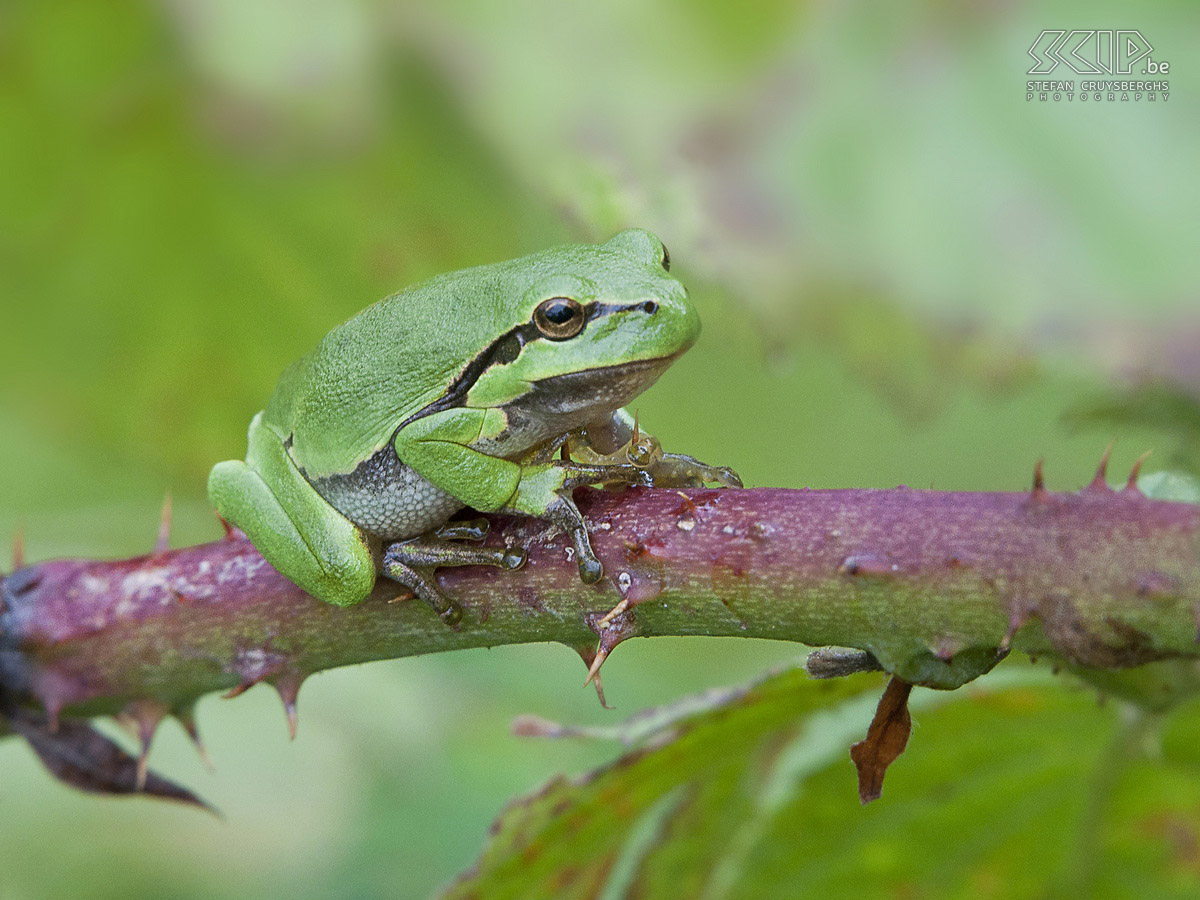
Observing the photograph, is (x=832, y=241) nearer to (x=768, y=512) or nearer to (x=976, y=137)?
(x=976, y=137)

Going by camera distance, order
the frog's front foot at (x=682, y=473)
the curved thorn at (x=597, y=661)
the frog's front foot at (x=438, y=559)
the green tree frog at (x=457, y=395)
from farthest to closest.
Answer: the green tree frog at (x=457, y=395)
the frog's front foot at (x=682, y=473)
the frog's front foot at (x=438, y=559)
the curved thorn at (x=597, y=661)

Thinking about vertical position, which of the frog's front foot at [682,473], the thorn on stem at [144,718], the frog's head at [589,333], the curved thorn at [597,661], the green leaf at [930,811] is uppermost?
the frog's head at [589,333]

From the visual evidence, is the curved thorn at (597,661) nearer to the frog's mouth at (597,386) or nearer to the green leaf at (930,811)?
the green leaf at (930,811)

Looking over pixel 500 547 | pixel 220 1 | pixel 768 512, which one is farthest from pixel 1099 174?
pixel 220 1

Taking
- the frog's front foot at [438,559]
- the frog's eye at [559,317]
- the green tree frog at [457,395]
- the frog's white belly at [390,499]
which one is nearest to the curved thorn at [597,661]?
the frog's front foot at [438,559]

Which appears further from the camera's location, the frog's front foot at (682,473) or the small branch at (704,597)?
the frog's front foot at (682,473)
